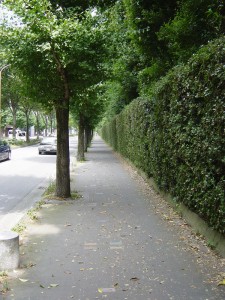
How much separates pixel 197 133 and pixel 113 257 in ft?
7.94

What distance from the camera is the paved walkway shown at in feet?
14.3

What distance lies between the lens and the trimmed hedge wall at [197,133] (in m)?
5.27

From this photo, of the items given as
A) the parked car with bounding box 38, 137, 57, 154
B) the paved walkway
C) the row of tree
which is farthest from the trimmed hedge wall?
the parked car with bounding box 38, 137, 57, 154

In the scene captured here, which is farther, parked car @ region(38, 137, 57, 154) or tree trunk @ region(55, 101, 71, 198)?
parked car @ region(38, 137, 57, 154)

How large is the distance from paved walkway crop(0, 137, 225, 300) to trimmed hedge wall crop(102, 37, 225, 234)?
65cm

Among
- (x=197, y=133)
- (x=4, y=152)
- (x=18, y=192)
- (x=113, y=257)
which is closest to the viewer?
(x=113, y=257)

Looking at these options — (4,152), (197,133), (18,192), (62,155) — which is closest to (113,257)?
(197,133)

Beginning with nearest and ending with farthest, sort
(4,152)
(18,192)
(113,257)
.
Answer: (113,257) → (18,192) → (4,152)

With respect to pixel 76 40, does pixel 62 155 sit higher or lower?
lower

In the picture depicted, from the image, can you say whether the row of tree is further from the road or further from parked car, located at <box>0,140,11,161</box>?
parked car, located at <box>0,140,11,161</box>

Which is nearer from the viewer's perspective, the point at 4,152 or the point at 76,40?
the point at 76,40

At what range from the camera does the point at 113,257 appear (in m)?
5.53

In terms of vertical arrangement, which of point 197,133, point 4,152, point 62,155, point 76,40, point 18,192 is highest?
point 76,40

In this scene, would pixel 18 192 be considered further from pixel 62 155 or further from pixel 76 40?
pixel 76 40
